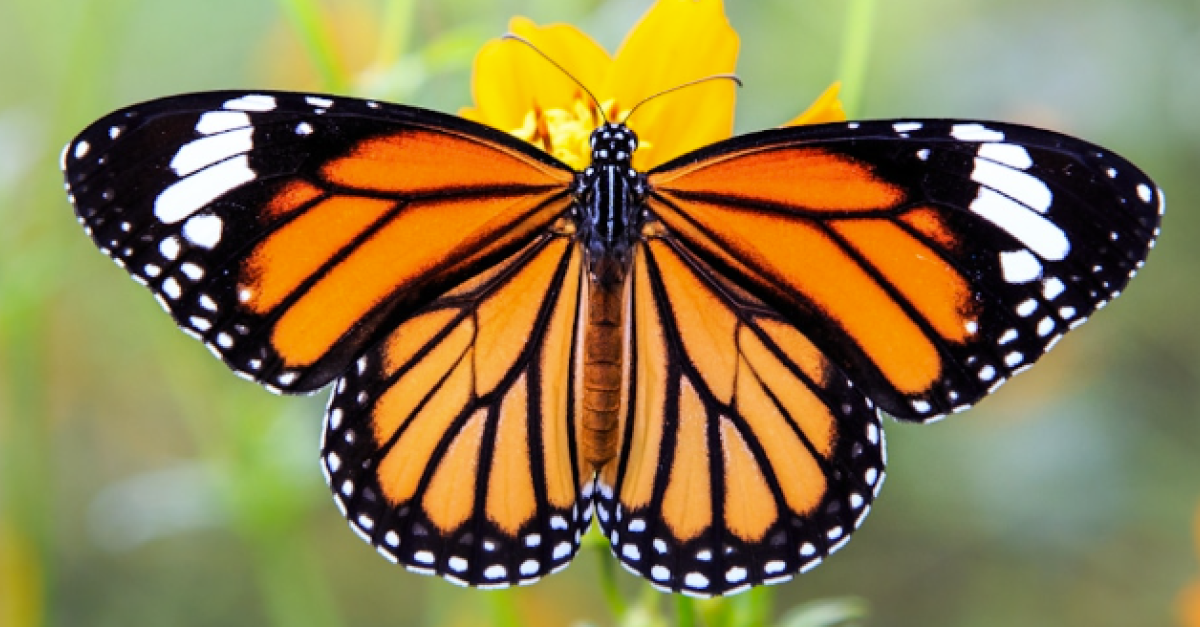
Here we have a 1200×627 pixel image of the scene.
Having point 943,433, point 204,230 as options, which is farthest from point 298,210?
point 943,433

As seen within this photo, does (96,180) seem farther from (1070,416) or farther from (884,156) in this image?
(1070,416)

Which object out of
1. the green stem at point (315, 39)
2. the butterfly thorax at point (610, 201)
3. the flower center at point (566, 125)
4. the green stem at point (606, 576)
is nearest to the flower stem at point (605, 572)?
the green stem at point (606, 576)

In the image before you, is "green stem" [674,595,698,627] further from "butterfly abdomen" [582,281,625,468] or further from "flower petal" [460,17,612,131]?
"flower petal" [460,17,612,131]

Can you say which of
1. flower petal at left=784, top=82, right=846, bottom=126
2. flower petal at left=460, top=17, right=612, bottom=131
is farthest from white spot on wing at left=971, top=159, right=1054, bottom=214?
flower petal at left=460, top=17, right=612, bottom=131

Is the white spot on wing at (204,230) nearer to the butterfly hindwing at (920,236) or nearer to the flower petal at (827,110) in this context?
the butterfly hindwing at (920,236)

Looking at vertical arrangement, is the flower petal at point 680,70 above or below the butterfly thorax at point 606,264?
above

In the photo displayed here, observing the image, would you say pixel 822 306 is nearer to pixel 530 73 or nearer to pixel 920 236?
pixel 920 236
